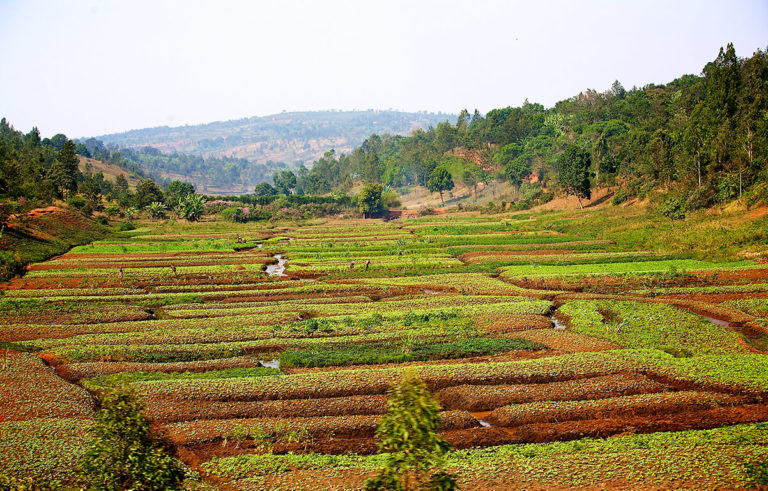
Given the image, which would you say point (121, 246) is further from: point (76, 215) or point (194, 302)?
point (194, 302)

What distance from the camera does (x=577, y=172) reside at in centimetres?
7350

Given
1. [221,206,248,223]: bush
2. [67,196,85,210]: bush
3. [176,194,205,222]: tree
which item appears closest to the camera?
[67,196,85,210]: bush

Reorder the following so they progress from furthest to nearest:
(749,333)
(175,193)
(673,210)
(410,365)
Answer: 1. (175,193)
2. (673,210)
3. (749,333)
4. (410,365)

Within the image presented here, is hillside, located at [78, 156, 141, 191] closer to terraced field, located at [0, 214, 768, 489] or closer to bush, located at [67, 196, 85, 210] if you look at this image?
bush, located at [67, 196, 85, 210]

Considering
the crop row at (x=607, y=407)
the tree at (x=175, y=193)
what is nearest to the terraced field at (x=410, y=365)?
the crop row at (x=607, y=407)

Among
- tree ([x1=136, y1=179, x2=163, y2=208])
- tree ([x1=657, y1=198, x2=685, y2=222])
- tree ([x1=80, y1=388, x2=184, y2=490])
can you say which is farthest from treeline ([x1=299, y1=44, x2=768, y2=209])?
tree ([x1=136, y1=179, x2=163, y2=208])

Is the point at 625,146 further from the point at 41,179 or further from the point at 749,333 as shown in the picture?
the point at 41,179

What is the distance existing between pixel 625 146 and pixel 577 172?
42.5ft

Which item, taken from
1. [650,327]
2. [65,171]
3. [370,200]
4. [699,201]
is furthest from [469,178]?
[650,327]

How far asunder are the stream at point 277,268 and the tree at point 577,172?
4371 centimetres

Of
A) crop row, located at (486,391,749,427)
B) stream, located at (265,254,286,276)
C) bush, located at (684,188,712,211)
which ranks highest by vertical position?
bush, located at (684,188,712,211)

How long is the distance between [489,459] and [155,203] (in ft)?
283

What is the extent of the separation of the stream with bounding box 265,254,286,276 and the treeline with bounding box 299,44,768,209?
40.0 m

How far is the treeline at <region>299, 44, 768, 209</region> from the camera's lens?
2034 inches
